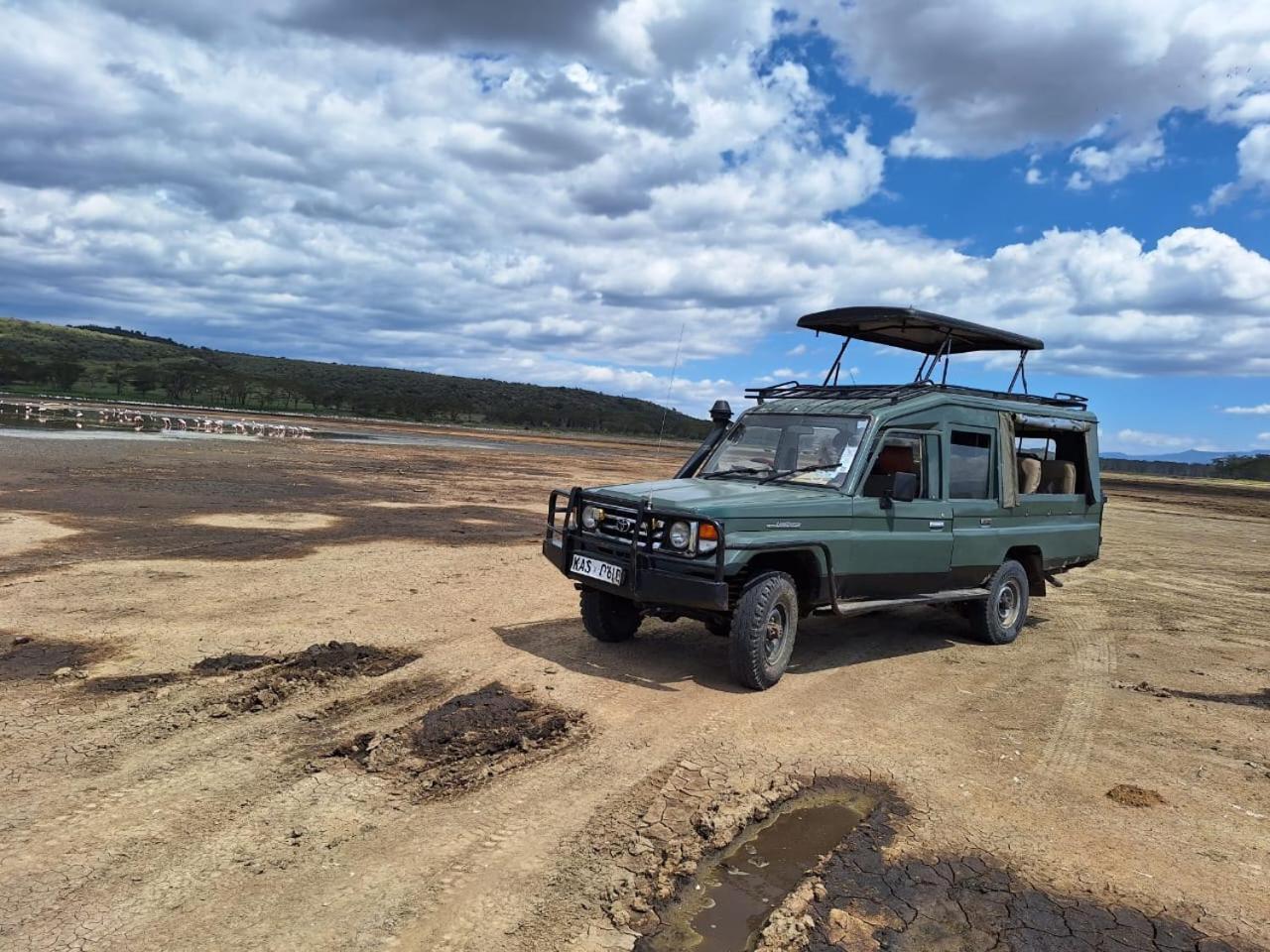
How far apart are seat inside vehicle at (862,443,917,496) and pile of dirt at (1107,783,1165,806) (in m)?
2.88

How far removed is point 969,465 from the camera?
8.08 m

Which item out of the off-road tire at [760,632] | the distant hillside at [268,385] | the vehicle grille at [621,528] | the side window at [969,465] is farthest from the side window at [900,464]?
the distant hillside at [268,385]

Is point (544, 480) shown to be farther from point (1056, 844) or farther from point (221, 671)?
point (1056, 844)

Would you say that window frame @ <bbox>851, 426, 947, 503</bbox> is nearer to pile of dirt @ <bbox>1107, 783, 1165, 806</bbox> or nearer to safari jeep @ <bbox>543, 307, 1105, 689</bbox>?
safari jeep @ <bbox>543, 307, 1105, 689</bbox>

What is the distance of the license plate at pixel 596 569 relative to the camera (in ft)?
21.2

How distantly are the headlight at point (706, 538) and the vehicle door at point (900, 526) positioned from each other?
4.61 ft

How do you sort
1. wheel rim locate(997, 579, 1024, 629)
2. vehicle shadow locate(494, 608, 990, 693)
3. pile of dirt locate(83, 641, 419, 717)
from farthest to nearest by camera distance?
wheel rim locate(997, 579, 1024, 629), vehicle shadow locate(494, 608, 990, 693), pile of dirt locate(83, 641, 419, 717)

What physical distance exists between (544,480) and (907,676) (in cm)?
2025

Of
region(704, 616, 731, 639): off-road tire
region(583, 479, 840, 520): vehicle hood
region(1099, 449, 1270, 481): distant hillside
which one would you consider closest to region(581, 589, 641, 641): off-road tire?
region(704, 616, 731, 639): off-road tire

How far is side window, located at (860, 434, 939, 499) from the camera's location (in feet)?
23.6

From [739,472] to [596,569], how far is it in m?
1.68

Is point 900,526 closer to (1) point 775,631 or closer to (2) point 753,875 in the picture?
(1) point 775,631

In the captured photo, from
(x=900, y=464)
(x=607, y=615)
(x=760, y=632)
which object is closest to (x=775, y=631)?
(x=760, y=632)

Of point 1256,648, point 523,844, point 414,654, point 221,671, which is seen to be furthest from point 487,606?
point 1256,648
